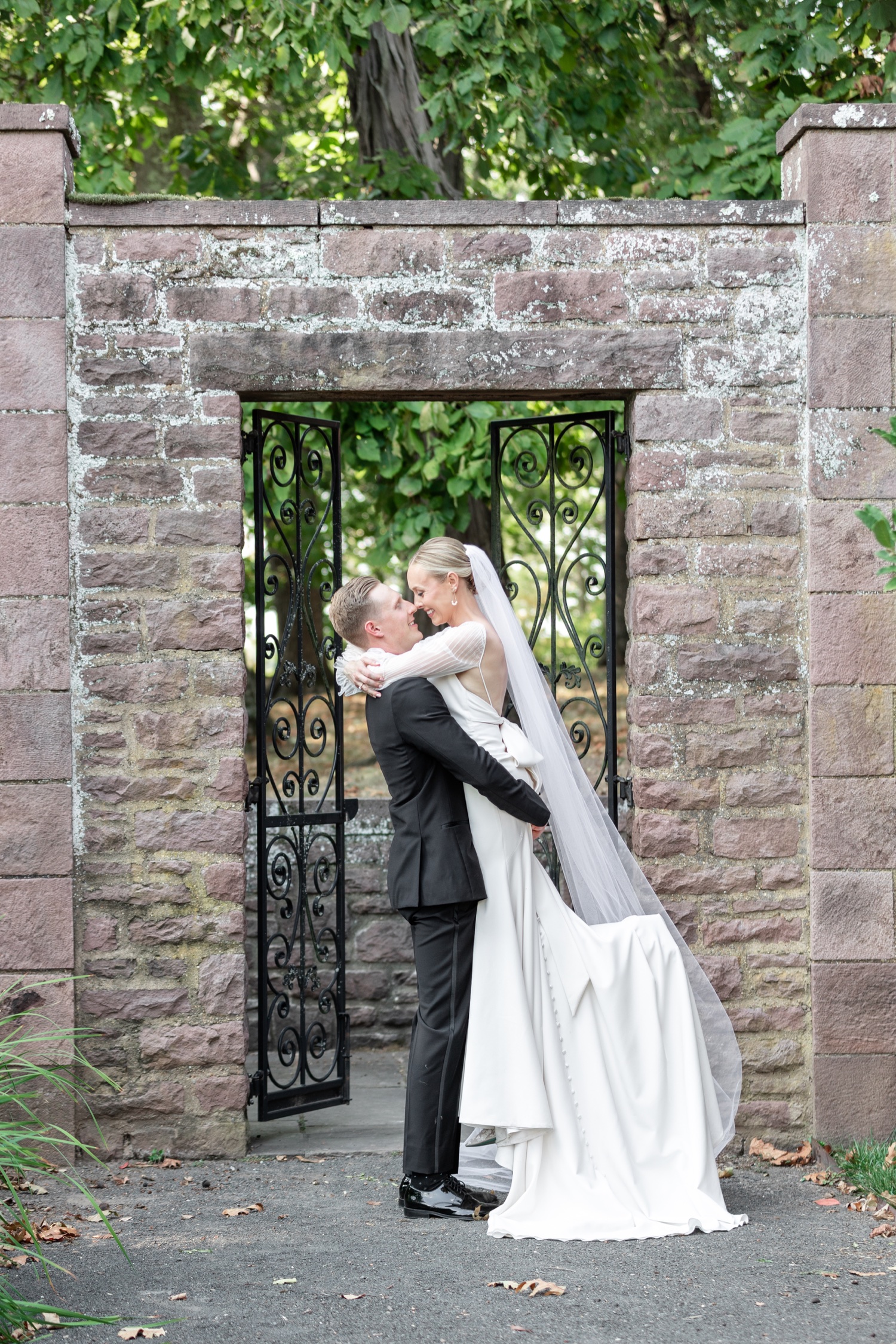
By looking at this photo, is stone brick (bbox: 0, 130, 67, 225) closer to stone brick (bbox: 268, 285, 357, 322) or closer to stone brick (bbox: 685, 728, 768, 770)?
stone brick (bbox: 268, 285, 357, 322)

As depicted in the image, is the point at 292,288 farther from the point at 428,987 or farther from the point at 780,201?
the point at 428,987

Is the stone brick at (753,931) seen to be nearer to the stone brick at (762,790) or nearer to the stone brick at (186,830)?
the stone brick at (762,790)

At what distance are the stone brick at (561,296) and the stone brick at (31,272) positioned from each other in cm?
158

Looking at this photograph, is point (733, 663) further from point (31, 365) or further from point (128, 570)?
point (31, 365)

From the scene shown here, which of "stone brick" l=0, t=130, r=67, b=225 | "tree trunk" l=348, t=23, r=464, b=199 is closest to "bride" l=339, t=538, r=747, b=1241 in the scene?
"stone brick" l=0, t=130, r=67, b=225

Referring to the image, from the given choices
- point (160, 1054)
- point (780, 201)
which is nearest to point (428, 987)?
point (160, 1054)

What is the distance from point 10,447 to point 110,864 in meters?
1.54

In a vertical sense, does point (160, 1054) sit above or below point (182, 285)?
below

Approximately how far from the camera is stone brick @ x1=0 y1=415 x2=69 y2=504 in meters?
4.63

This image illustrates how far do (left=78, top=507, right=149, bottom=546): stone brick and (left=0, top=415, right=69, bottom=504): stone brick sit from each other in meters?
0.13

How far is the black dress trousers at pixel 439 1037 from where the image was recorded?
4.05 metres

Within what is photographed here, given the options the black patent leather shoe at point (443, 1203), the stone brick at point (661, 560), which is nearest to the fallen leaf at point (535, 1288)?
the black patent leather shoe at point (443, 1203)

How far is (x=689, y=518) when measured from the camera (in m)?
4.79

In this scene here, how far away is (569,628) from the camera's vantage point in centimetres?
511
